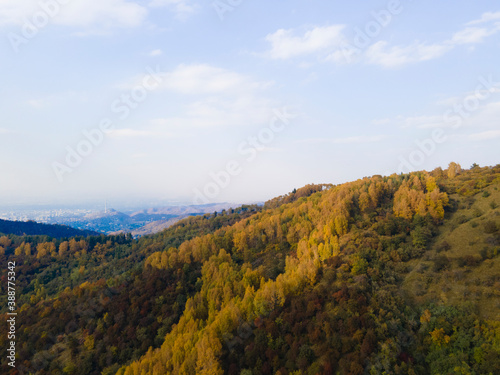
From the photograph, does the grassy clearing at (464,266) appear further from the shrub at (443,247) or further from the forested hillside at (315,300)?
the forested hillside at (315,300)

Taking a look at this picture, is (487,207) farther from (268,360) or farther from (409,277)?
(268,360)

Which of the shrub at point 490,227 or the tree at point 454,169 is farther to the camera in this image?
the tree at point 454,169

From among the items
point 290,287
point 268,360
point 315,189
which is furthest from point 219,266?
point 315,189

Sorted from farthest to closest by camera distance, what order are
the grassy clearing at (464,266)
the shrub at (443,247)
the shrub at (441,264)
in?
the shrub at (443,247), the shrub at (441,264), the grassy clearing at (464,266)

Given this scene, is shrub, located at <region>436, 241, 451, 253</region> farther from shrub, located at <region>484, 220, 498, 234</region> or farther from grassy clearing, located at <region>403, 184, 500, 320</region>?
shrub, located at <region>484, 220, 498, 234</region>

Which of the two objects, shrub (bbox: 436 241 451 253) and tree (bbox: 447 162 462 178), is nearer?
shrub (bbox: 436 241 451 253)

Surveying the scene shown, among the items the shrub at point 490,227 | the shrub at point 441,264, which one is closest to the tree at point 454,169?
the shrub at point 490,227

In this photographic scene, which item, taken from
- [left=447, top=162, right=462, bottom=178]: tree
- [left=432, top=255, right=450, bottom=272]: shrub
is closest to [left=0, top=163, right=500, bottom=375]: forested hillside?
[left=432, top=255, right=450, bottom=272]: shrub

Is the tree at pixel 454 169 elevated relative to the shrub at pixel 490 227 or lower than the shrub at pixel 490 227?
elevated

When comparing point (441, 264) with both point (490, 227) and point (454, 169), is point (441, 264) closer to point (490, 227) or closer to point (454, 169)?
point (490, 227)

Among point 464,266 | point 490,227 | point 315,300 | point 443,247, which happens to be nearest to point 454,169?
point 490,227
